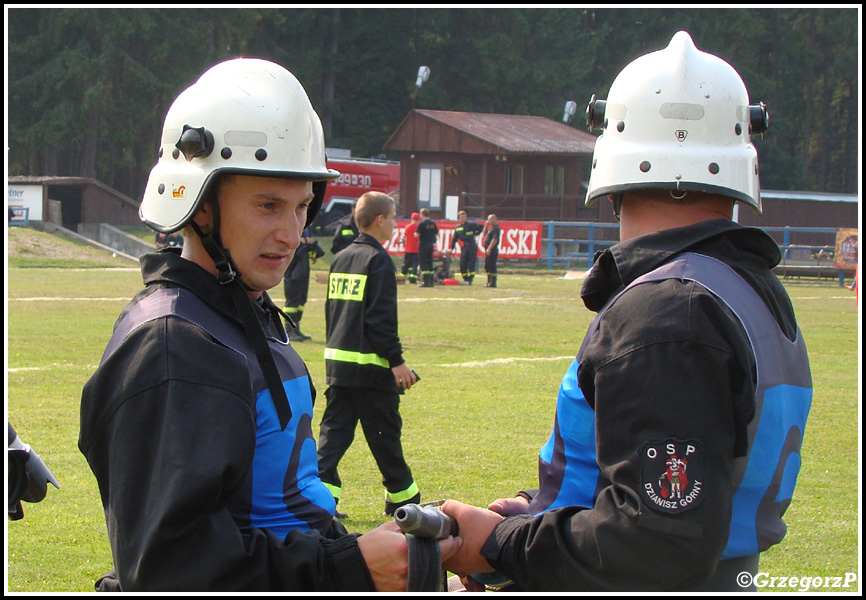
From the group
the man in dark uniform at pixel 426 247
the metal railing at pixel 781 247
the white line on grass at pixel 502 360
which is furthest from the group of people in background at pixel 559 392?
the man in dark uniform at pixel 426 247

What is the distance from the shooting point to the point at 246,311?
2529 mm

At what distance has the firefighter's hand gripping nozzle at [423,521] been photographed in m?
2.40

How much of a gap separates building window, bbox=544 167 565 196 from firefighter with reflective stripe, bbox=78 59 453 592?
145ft

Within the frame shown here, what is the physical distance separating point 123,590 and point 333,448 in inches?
178

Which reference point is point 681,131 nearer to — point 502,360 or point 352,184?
point 502,360

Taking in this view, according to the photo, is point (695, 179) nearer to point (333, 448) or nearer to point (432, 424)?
point (333, 448)

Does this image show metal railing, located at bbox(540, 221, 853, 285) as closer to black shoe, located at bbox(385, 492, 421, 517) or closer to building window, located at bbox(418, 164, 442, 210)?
building window, located at bbox(418, 164, 442, 210)

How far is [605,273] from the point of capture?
2531 mm

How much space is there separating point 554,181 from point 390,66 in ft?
56.0

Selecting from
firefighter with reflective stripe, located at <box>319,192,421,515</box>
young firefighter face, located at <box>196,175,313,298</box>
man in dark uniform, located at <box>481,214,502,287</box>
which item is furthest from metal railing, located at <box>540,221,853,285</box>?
young firefighter face, located at <box>196,175,313,298</box>

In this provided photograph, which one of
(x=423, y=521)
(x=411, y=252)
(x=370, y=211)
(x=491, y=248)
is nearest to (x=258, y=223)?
(x=423, y=521)

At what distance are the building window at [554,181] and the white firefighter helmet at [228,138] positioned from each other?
146 ft

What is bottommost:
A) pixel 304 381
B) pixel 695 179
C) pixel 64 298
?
pixel 64 298

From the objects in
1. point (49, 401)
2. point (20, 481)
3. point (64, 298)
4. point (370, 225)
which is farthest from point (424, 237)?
point (20, 481)
